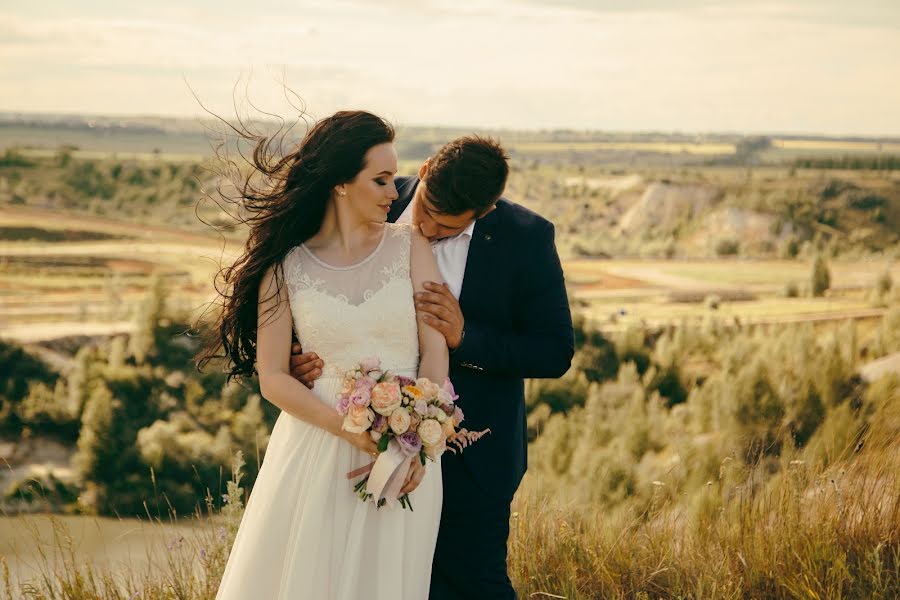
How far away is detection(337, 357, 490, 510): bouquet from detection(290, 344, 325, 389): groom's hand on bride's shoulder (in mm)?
206

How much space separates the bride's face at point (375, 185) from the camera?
2.74 meters

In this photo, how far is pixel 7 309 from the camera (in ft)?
88.7

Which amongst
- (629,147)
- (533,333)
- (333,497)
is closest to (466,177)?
(533,333)

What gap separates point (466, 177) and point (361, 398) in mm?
804

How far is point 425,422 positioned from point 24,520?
2.06 m

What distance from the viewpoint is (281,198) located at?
2.86 m

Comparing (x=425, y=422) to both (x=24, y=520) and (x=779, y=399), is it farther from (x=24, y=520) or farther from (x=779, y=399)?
(x=779, y=399)

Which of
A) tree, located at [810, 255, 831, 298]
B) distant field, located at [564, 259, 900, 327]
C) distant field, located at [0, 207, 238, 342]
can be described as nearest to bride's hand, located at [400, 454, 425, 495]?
distant field, located at [564, 259, 900, 327]

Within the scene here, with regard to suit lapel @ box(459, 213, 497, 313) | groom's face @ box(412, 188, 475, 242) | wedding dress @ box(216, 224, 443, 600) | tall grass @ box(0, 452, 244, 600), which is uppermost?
groom's face @ box(412, 188, 475, 242)

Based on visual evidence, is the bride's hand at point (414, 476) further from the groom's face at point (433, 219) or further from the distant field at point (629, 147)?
the distant field at point (629, 147)

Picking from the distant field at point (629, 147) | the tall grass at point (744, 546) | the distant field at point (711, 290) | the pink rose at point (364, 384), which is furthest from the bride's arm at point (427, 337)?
the distant field at point (629, 147)

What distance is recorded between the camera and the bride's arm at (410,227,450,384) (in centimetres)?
277

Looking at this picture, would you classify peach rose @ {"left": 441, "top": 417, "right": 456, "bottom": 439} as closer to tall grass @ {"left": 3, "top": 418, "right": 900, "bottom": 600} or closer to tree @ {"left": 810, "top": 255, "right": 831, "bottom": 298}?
tall grass @ {"left": 3, "top": 418, "right": 900, "bottom": 600}

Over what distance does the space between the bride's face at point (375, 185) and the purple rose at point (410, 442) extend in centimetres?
70
